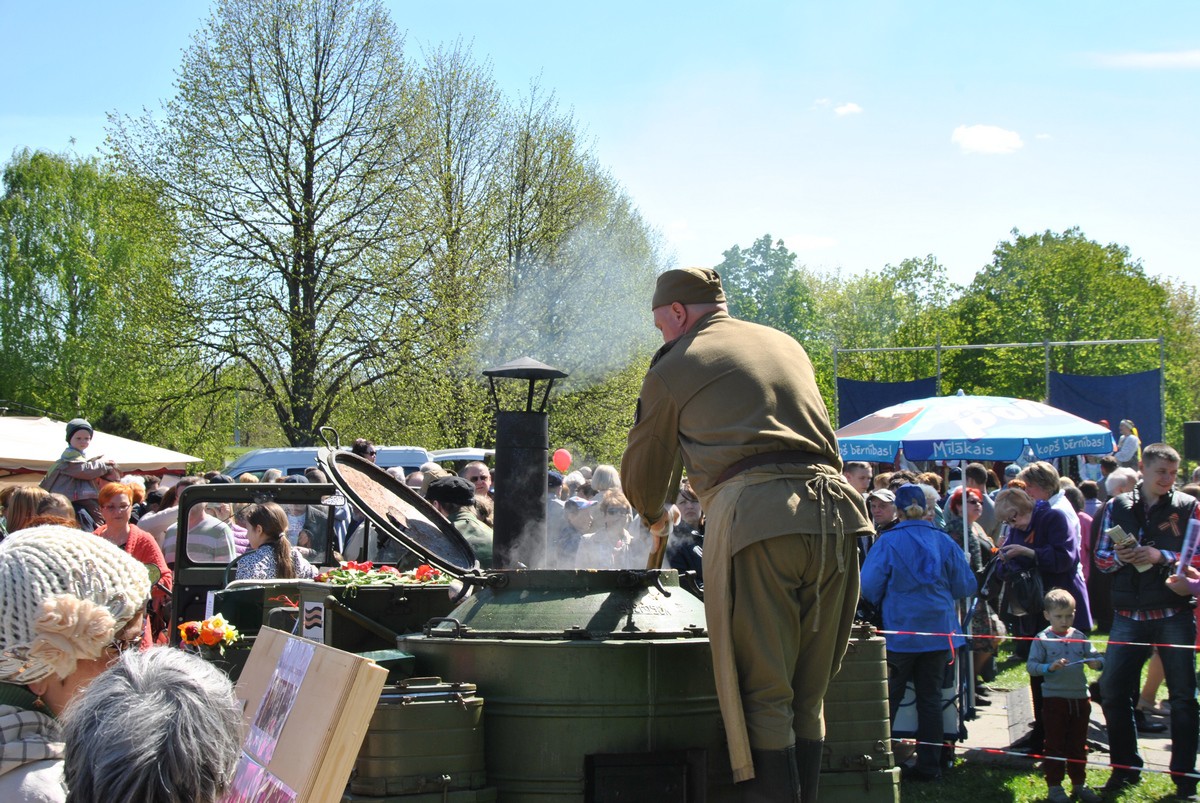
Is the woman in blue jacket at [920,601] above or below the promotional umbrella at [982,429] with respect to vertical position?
below

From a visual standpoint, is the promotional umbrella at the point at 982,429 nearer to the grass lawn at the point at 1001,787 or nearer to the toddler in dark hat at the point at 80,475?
the grass lawn at the point at 1001,787

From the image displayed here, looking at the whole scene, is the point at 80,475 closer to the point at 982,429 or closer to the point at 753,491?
the point at 753,491

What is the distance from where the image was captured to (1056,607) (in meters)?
7.31

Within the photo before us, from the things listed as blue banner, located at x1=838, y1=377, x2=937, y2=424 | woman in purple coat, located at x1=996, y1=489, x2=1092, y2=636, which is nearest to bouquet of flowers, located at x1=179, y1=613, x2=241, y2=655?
woman in purple coat, located at x1=996, y1=489, x2=1092, y2=636

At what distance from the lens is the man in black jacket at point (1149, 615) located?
6547 mm

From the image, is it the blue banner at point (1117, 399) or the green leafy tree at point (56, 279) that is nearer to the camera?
the blue banner at point (1117, 399)

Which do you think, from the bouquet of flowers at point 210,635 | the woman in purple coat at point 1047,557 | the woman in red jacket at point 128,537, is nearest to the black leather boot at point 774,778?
the bouquet of flowers at point 210,635

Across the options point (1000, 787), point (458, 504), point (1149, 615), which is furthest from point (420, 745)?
point (1000, 787)

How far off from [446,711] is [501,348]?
56.3 feet

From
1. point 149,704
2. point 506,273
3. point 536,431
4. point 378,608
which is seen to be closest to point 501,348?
point 506,273

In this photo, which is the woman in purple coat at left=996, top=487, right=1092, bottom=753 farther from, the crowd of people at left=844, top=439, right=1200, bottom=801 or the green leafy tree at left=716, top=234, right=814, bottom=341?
the green leafy tree at left=716, top=234, right=814, bottom=341

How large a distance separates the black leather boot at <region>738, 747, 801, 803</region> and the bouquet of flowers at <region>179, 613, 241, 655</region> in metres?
2.59

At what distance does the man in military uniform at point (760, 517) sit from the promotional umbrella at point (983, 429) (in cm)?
652

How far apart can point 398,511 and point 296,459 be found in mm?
13833
